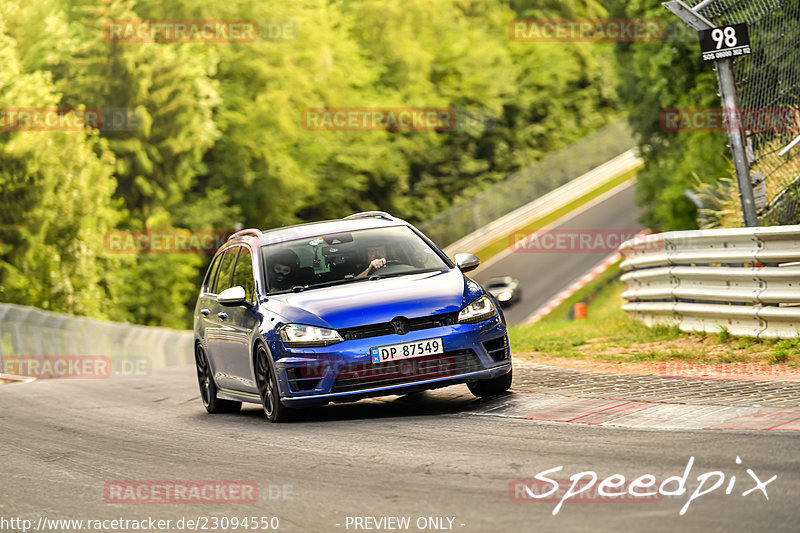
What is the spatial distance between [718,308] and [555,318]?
2921cm

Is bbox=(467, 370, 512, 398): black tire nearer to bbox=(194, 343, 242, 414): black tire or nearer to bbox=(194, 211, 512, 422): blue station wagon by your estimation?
bbox=(194, 211, 512, 422): blue station wagon

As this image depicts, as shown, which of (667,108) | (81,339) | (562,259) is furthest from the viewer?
(562,259)

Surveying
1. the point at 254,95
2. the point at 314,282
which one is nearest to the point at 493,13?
the point at 254,95

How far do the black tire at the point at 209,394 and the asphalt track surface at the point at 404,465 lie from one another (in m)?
0.58

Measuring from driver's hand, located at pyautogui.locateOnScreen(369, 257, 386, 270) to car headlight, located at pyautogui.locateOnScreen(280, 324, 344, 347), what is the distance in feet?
4.10

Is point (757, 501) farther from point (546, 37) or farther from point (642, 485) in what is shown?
point (546, 37)

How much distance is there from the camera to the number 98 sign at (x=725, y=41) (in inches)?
519

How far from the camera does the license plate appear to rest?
9.75 metres

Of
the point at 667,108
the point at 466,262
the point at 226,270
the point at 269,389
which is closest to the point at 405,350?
the point at 269,389

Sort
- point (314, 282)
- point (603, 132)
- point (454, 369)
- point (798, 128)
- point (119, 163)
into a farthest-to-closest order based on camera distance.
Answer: point (603, 132), point (119, 163), point (798, 128), point (314, 282), point (454, 369)

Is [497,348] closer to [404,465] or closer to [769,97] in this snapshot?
[404,465]

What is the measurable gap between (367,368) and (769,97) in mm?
7355

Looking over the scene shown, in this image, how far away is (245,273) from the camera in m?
11.5

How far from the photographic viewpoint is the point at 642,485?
21.4 feet
